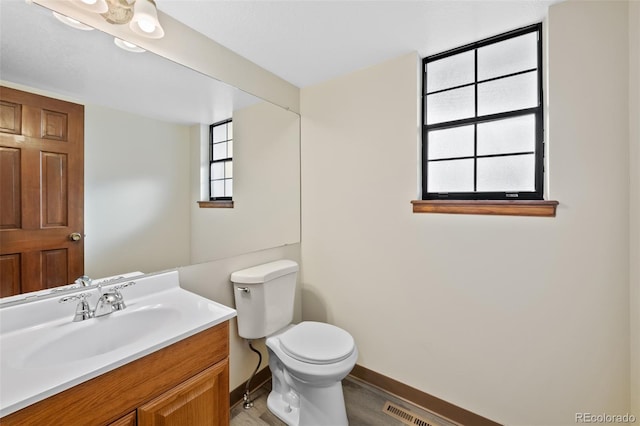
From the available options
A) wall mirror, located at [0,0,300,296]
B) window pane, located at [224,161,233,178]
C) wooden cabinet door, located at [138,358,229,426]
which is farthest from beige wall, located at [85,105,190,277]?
wooden cabinet door, located at [138,358,229,426]

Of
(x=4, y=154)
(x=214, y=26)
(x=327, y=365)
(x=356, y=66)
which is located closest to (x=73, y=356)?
(x=4, y=154)

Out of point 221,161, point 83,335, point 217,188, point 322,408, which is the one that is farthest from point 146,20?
point 322,408

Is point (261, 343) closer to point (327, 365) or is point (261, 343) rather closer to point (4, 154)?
point (327, 365)

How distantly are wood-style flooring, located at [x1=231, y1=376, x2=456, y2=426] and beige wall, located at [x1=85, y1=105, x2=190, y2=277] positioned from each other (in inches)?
40.9

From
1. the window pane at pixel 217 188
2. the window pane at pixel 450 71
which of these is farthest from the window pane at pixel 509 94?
the window pane at pixel 217 188

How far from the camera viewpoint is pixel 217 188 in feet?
5.50

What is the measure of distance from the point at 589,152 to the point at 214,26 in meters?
2.01

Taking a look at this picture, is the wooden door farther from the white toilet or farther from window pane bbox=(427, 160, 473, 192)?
window pane bbox=(427, 160, 473, 192)

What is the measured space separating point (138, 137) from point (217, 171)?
1.52ft

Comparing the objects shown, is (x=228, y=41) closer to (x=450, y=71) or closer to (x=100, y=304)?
(x=450, y=71)

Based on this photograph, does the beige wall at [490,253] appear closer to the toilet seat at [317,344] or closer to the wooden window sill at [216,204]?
the toilet seat at [317,344]

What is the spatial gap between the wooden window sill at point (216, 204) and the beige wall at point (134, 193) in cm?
11

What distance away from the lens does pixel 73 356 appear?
0.94m

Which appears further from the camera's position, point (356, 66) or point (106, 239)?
point (356, 66)
